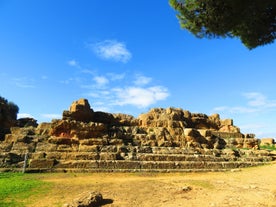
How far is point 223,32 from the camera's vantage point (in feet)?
32.2

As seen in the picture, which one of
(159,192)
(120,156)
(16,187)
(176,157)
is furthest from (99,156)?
(159,192)

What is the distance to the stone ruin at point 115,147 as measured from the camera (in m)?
13.5

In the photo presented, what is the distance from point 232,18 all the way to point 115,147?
9.56 metres

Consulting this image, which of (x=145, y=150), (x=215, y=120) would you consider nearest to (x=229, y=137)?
(x=215, y=120)

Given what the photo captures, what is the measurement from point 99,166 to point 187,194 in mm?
6096

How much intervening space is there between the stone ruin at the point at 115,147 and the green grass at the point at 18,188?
1.25 m

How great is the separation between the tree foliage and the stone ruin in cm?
779

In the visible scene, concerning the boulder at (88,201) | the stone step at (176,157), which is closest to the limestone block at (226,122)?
the stone step at (176,157)

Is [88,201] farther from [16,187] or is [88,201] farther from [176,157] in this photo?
[176,157]

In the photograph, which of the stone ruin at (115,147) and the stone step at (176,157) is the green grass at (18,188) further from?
the stone step at (176,157)

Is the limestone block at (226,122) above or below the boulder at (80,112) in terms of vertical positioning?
above

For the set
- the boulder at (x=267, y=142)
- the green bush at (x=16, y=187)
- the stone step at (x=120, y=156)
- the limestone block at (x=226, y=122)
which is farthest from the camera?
the boulder at (x=267, y=142)

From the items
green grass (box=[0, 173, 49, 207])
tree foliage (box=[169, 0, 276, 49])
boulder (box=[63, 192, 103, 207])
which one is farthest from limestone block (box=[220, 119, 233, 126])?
boulder (box=[63, 192, 103, 207])

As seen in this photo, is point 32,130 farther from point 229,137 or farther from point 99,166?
point 229,137
